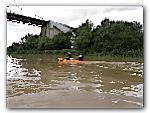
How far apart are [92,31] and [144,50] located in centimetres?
59

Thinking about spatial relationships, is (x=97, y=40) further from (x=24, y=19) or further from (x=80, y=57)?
(x=24, y=19)

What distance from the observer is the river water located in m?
4.20

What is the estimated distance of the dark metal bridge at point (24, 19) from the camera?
4.25 meters

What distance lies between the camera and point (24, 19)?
14.1ft

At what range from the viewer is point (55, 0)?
4.23 meters

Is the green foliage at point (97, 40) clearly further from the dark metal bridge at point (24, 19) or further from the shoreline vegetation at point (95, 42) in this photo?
the dark metal bridge at point (24, 19)

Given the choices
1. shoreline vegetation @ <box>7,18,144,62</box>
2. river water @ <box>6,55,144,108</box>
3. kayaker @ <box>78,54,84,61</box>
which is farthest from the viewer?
kayaker @ <box>78,54,84,61</box>

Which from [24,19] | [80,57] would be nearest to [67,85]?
[80,57]

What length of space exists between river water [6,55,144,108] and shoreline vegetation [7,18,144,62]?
0.49 feet

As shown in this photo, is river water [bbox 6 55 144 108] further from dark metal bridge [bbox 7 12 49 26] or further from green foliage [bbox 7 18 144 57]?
dark metal bridge [bbox 7 12 49 26]

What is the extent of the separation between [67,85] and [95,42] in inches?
22.9

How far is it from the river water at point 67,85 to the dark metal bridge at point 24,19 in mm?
395

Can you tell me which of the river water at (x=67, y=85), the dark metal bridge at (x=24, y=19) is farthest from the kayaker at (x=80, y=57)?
the dark metal bridge at (x=24, y=19)

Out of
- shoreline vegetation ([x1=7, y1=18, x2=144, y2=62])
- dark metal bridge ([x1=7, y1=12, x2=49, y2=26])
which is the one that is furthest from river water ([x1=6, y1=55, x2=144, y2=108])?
dark metal bridge ([x1=7, y1=12, x2=49, y2=26])
